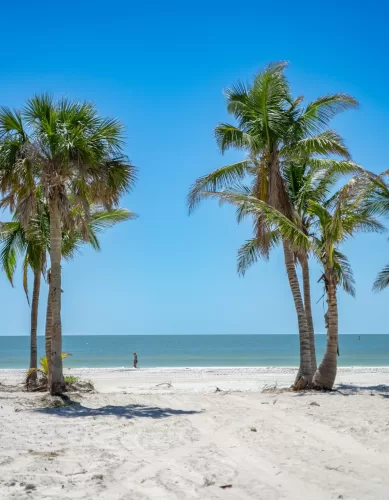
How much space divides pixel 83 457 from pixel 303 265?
13142 mm

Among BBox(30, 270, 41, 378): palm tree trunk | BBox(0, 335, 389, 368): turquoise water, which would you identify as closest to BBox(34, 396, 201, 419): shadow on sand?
BBox(30, 270, 41, 378): palm tree trunk

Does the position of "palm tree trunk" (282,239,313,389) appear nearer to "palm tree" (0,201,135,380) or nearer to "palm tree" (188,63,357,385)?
"palm tree" (188,63,357,385)

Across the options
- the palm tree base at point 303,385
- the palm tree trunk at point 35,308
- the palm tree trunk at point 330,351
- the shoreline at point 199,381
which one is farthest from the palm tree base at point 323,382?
the palm tree trunk at point 35,308

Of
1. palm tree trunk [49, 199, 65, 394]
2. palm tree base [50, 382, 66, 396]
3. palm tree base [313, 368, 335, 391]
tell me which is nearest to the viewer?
palm tree base [50, 382, 66, 396]

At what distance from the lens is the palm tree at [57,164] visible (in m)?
13.0

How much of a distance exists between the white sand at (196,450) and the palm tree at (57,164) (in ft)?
11.7

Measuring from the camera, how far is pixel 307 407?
37.6ft

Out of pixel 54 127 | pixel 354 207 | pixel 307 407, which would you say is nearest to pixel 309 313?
pixel 354 207

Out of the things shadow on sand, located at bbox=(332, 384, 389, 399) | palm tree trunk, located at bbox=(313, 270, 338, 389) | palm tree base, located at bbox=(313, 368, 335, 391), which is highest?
palm tree trunk, located at bbox=(313, 270, 338, 389)

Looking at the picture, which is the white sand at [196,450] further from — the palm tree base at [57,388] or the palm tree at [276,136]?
the palm tree at [276,136]

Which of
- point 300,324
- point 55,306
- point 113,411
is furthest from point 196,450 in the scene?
point 300,324

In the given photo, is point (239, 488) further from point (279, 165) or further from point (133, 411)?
point (279, 165)

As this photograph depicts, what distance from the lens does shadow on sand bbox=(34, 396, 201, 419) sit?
10.9 metres

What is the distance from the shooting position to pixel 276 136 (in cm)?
1669
